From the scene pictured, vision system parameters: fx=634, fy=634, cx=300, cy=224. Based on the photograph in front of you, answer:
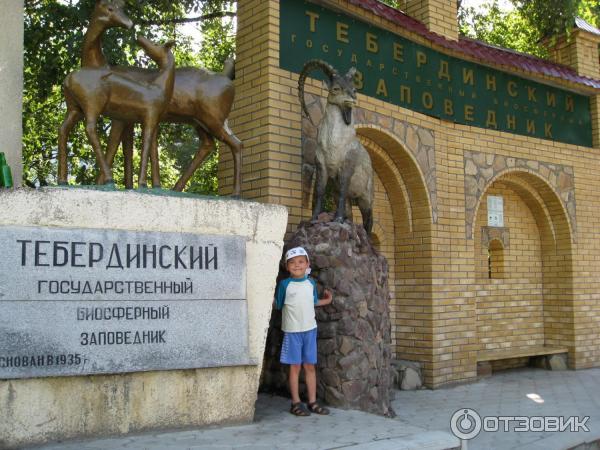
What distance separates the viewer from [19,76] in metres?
5.53

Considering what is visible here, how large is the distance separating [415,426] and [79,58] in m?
5.66

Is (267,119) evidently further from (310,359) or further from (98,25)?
(310,359)

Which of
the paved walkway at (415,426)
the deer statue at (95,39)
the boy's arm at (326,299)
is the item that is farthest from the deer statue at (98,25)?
the paved walkway at (415,426)

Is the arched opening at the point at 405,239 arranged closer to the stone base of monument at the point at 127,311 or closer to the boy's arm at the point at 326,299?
the boy's arm at the point at 326,299

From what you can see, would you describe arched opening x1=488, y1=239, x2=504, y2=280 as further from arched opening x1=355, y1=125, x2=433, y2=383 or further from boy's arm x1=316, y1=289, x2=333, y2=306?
boy's arm x1=316, y1=289, x2=333, y2=306

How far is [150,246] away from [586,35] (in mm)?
9377

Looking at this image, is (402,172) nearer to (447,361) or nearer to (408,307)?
(408,307)

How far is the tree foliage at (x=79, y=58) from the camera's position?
7.49 metres

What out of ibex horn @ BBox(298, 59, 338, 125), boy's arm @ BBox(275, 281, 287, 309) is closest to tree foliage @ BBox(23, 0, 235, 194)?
ibex horn @ BBox(298, 59, 338, 125)

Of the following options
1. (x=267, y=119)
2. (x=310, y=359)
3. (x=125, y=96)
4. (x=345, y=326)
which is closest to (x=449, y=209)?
(x=267, y=119)

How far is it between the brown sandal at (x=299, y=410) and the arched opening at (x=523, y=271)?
484 centimetres

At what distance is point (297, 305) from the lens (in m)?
5.24

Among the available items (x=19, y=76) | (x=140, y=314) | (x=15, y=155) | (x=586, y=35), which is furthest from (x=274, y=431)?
(x=586, y=35)

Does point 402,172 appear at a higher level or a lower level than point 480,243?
higher
